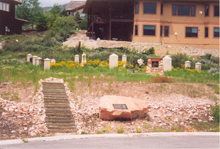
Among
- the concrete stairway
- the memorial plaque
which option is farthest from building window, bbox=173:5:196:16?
the memorial plaque

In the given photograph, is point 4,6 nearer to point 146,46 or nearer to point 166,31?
point 146,46

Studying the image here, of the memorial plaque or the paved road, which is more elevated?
the memorial plaque

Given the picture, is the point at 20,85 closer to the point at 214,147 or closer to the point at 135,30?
the point at 214,147

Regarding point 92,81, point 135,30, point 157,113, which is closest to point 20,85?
point 92,81

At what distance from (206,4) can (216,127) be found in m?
29.1

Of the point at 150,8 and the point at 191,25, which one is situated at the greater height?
the point at 150,8

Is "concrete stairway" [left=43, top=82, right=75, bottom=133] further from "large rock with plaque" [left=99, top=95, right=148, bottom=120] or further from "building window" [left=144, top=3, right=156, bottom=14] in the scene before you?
"building window" [left=144, top=3, right=156, bottom=14]

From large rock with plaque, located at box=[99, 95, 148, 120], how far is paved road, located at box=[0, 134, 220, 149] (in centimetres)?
157

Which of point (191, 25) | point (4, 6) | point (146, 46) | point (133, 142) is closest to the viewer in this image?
point (133, 142)

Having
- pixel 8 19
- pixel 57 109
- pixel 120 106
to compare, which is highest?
pixel 8 19

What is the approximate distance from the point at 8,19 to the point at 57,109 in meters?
37.1

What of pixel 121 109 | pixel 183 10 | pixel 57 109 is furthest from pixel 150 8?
pixel 57 109

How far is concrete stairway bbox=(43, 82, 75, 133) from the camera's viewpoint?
35.6 ft

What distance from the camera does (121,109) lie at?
1170 cm
